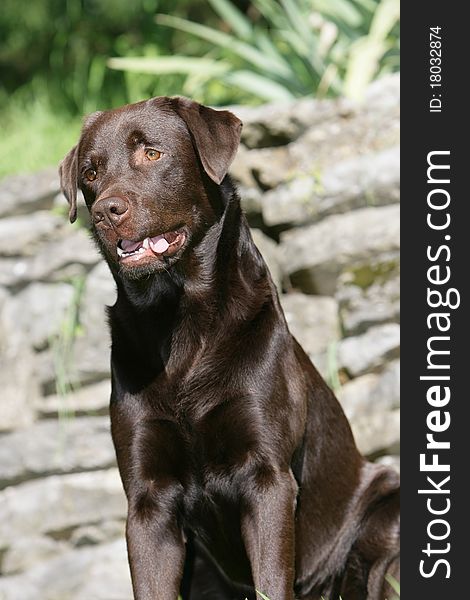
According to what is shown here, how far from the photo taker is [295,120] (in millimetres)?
5469

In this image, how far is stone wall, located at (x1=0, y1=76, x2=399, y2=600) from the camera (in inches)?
203

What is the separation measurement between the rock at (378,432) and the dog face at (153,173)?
1.81 meters

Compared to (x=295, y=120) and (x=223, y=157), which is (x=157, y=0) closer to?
(x=295, y=120)

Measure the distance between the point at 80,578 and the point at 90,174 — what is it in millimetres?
2464

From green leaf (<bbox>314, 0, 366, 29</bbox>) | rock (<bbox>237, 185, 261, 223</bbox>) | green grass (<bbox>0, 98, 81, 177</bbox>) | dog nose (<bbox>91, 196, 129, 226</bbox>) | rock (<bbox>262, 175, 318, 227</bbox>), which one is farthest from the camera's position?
green grass (<bbox>0, 98, 81, 177</bbox>)

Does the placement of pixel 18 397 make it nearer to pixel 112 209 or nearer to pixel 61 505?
pixel 61 505

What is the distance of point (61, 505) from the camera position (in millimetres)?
5367

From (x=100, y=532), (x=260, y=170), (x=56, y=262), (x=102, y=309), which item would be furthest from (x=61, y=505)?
(x=260, y=170)

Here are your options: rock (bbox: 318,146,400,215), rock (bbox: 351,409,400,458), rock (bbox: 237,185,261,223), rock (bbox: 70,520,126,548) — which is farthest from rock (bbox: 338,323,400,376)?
rock (bbox: 70,520,126,548)

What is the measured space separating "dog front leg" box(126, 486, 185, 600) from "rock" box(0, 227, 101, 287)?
222 cm

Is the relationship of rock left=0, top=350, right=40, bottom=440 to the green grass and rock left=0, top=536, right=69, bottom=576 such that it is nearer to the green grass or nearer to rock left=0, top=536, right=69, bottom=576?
rock left=0, top=536, right=69, bottom=576

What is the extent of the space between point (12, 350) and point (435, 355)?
7.71 ft

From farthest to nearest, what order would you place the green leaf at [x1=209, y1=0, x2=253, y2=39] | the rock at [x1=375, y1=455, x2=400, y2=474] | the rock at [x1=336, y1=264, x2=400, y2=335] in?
the green leaf at [x1=209, y1=0, x2=253, y2=39] < the rock at [x1=336, y1=264, x2=400, y2=335] < the rock at [x1=375, y1=455, x2=400, y2=474]

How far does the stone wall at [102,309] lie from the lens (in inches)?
203
